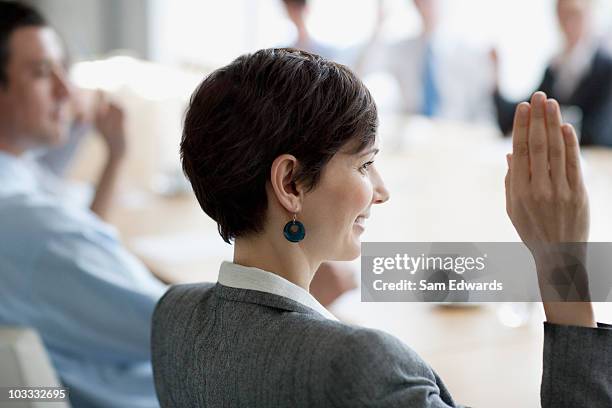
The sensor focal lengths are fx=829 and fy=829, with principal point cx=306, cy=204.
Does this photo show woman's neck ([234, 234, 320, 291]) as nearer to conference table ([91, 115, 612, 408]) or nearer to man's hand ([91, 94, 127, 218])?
conference table ([91, 115, 612, 408])

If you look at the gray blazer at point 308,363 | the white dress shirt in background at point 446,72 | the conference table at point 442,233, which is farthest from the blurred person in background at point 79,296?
the white dress shirt in background at point 446,72

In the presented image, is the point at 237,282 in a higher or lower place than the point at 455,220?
lower

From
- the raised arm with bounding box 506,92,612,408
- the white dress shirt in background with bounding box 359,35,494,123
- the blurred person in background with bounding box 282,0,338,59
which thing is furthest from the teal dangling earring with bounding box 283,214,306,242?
the blurred person in background with bounding box 282,0,338,59

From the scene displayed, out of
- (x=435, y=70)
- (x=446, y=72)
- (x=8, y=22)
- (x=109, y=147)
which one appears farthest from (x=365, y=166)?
(x=446, y=72)

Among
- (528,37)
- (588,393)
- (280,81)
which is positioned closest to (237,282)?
(280,81)

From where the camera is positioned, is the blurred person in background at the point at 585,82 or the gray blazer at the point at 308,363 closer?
the gray blazer at the point at 308,363

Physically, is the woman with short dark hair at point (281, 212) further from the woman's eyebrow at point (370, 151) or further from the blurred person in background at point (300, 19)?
the blurred person in background at point (300, 19)

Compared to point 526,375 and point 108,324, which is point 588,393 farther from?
point 108,324

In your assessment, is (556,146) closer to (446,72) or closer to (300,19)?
(300,19)

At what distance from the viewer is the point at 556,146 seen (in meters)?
0.74

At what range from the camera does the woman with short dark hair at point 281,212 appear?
72cm

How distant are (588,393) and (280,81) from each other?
39cm

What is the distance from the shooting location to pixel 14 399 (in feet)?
3.51

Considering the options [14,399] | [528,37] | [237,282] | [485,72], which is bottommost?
[14,399]
